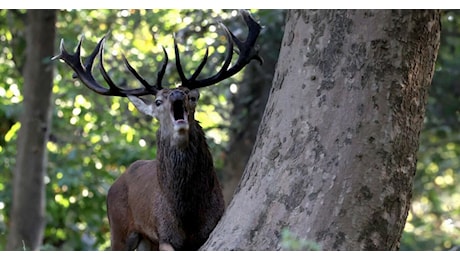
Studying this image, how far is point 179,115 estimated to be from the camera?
6.47 meters

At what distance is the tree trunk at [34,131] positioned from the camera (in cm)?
1103

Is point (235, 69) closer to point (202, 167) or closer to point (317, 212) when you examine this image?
point (202, 167)

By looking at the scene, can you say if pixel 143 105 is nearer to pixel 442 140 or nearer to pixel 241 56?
pixel 241 56

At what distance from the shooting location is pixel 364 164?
4961 mm

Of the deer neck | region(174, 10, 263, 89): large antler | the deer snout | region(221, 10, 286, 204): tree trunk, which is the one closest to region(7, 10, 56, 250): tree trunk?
region(221, 10, 286, 204): tree trunk

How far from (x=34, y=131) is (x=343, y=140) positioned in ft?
21.9

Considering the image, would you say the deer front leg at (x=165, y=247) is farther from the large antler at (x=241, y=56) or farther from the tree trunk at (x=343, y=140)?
the tree trunk at (x=343, y=140)

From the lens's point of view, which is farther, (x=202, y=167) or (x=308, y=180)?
(x=202, y=167)

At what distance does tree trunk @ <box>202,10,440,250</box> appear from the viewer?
4.94 metres

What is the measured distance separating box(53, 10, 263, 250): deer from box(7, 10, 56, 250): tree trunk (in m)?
4.26

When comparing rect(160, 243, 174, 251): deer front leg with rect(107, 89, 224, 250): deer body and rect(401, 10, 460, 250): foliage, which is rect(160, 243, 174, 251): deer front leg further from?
rect(401, 10, 460, 250): foliage

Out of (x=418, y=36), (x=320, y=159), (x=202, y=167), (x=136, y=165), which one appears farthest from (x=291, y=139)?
(x=136, y=165)
